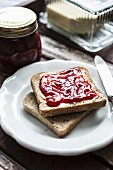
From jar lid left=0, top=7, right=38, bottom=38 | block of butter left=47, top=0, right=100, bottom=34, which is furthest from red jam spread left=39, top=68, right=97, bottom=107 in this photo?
block of butter left=47, top=0, right=100, bottom=34

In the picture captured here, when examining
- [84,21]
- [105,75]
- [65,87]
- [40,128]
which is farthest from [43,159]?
[84,21]

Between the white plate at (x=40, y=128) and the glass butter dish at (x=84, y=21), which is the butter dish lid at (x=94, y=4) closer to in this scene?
the glass butter dish at (x=84, y=21)

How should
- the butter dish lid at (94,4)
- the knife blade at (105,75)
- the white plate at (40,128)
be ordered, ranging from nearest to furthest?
the white plate at (40,128) → the knife blade at (105,75) → the butter dish lid at (94,4)

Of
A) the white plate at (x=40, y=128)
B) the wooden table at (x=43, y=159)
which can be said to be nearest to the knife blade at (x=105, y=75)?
→ the white plate at (x=40, y=128)

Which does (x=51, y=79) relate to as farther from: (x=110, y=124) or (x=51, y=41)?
(x=51, y=41)

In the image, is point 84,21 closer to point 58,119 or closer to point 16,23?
point 16,23

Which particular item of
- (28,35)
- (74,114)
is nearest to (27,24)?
(28,35)

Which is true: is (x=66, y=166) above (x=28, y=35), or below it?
below
